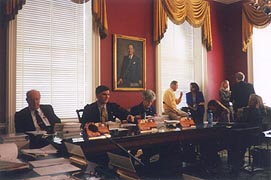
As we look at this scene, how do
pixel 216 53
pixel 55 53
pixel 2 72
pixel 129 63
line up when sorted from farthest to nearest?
pixel 216 53 → pixel 129 63 → pixel 55 53 → pixel 2 72

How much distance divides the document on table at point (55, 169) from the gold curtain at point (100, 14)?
360cm

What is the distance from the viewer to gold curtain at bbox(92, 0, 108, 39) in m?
4.60

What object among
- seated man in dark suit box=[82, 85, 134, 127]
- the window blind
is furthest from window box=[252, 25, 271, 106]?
seated man in dark suit box=[82, 85, 134, 127]

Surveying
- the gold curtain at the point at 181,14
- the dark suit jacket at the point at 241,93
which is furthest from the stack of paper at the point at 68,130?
the dark suit jacket at the point at 241,93

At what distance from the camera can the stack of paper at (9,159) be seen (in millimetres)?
1344

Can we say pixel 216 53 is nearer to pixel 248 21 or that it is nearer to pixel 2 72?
pixel 248 21

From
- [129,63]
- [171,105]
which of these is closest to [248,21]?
[171,105]

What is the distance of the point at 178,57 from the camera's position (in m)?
6.08

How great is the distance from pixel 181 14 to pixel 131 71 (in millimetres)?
1539

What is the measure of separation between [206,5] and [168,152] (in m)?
4.04

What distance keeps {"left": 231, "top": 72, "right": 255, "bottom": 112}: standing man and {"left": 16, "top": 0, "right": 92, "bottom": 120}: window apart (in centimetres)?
295

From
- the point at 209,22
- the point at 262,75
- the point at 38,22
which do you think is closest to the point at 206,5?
the point at 209,22

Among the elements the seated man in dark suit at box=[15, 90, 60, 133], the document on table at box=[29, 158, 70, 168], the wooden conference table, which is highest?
the seated man in dark suit at box=[15, 90, 60, 133]

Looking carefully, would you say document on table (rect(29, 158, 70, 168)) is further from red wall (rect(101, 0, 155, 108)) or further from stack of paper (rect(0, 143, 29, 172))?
red wall (rect(101, 0, 155, 108))
